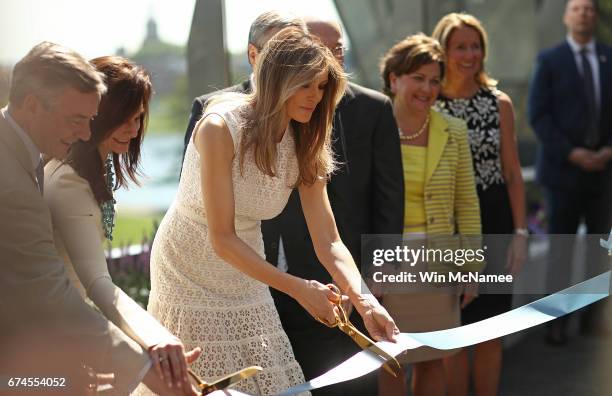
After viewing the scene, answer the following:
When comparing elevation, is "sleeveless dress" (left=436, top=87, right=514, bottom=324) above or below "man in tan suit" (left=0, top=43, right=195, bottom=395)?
below

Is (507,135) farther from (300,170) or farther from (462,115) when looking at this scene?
(300,170)

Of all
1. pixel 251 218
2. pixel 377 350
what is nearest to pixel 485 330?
pixel 377 350

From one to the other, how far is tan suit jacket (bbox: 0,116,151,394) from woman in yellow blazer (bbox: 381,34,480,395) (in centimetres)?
186

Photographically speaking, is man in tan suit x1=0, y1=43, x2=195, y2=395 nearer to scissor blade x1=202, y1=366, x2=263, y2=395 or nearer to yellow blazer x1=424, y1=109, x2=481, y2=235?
scissor blade x1=202, y1=366, x2=263, y2=395

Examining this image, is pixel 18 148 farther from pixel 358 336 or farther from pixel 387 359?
pixel 387 359

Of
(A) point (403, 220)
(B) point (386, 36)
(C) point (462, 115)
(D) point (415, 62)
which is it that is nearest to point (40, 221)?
(A) point (403, 220)

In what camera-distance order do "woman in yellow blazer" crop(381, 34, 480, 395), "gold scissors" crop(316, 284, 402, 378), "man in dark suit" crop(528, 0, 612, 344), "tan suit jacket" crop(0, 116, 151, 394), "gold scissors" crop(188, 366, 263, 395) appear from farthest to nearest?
"man in dark suit" crop(528, 0, 612, 344), "woman in yellow blazer" crop(381, 34, 480, 395), "gold scissors" crop(316, 284, 402, 378), "gold scissors" crop(188, 366, 263, 395), "tan suit jacket" crop(0, 116, 151, 394)

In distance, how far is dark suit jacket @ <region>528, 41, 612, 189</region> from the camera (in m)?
5.86

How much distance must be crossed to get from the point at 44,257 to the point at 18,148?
0.79 feet

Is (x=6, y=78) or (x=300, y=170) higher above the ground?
(x=6, y=78)

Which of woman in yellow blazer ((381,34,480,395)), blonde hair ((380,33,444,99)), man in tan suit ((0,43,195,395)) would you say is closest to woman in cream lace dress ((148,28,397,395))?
man in tan suit ((0,43,195,395))

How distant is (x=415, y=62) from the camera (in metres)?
4.12

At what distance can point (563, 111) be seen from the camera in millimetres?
5883

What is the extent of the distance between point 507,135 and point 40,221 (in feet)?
8.87
